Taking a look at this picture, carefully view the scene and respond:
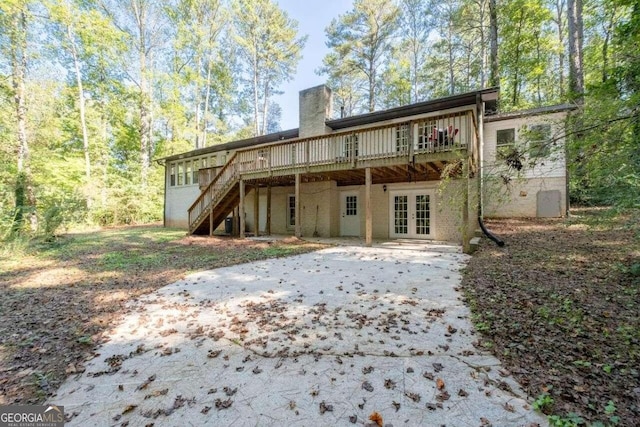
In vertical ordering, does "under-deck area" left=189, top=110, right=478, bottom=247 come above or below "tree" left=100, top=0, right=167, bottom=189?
below

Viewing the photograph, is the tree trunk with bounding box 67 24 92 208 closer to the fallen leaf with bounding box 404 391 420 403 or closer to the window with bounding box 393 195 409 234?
the window with bounding box 393 195 409 234

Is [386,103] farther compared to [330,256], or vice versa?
[386,103]

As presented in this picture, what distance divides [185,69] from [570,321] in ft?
87.1

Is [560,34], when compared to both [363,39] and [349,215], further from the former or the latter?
[349,215]

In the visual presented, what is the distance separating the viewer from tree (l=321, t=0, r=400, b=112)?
20.8 m

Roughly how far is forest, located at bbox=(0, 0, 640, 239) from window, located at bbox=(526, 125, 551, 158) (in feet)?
38.7

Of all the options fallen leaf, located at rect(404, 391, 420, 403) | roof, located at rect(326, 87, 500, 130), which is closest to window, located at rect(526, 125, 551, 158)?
fallen leaf, located at rect(404, 391, 420, 403)

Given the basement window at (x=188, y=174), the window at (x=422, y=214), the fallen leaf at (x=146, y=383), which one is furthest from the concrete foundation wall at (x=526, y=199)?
the basement window at (x=188, y=174)

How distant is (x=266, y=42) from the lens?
22766 mm

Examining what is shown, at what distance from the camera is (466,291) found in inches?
178

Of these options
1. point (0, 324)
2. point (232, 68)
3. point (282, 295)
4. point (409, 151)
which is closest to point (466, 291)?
point (282, 295)

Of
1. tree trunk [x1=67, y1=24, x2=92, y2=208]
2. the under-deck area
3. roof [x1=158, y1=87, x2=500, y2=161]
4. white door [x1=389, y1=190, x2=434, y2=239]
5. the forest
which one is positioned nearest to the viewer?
the under-deck area

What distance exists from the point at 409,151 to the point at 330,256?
3.72m

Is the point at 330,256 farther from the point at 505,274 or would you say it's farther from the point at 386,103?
the point at 386,103
